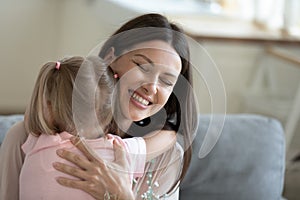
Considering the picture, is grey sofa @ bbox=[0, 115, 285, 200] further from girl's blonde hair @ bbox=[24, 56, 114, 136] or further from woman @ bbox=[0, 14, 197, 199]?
girl's blonde hair @ bbox=[24, 56, 114, 136]

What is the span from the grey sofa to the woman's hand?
1.58 feet

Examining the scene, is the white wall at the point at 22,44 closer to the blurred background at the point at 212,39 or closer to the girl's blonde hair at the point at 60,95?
the blurred background at the point at 212,39

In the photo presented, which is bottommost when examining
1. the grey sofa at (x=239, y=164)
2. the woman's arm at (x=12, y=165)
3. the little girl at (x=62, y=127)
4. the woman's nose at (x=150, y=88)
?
the grey sofa at (x=239, y=164)

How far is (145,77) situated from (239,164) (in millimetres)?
729

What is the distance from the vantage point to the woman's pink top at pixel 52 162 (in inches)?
50.6

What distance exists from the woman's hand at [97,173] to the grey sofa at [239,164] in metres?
0.48

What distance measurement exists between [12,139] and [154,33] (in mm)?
425

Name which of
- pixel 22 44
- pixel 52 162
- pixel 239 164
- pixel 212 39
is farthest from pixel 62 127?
pixel 22 44

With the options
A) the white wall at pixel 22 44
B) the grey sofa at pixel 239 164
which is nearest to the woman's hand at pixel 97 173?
the grey sofa at pixel 239 164

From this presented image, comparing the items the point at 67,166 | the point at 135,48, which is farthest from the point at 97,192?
the point at 135,48

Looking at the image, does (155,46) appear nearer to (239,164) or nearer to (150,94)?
(150,94)

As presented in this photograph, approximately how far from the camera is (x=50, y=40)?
4.39 meters

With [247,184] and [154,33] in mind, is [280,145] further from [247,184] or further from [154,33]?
[154,33]

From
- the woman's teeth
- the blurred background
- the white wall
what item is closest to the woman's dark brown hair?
the woman's teeth
